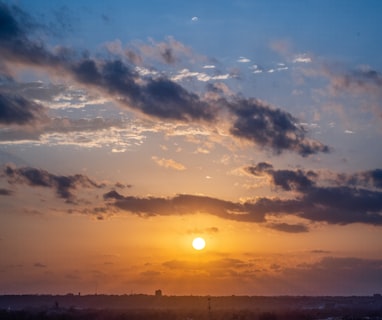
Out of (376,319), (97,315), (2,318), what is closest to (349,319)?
(376,319)

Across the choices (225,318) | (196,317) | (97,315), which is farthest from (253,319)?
(97,315)

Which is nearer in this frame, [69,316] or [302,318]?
[302,318]

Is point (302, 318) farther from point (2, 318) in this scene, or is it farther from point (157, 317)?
point (2, 318)

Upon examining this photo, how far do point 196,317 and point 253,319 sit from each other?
18043 millimetres

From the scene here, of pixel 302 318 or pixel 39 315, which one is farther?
pixel 39 315

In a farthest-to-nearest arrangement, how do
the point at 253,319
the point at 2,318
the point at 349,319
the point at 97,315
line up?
the point at 97,315, the point at 2,318, the point at 253,319, the point at 349,319

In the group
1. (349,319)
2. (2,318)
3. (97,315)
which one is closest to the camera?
(349,319)

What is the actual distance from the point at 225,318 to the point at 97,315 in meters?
32.8

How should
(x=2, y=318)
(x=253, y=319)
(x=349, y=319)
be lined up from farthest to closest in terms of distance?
(x=2, y=318) → (x=253, y=319) → (x=349, y=319)

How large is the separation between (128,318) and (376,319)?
47.6 meters

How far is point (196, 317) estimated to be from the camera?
149 m

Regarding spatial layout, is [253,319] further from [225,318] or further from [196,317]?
[196,317]

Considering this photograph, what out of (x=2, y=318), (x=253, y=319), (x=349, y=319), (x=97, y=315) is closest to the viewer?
(x=349, y=319)

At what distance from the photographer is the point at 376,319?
406 ft
